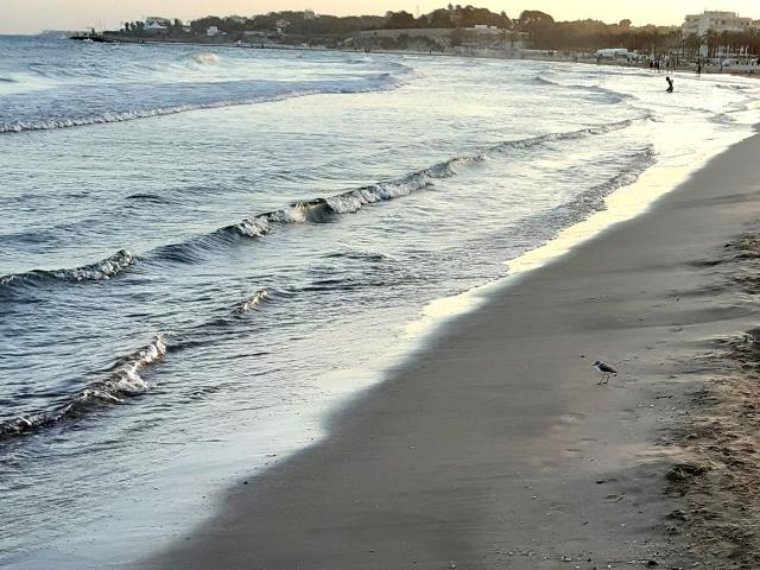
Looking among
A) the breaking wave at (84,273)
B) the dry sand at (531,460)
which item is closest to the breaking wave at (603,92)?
the breaking wave at (84,273)

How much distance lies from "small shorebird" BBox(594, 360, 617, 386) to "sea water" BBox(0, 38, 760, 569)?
1686 mm

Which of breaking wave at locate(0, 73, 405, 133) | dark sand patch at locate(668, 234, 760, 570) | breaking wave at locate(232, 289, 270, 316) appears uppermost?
breaking wave at locate(0, 73, 405, 133)

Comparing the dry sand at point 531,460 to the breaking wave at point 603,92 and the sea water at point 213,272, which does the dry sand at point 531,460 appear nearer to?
the sea water at point 213,272

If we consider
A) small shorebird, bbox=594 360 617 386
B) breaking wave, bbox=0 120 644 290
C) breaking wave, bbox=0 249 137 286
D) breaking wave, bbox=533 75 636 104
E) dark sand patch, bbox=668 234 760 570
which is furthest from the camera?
breaking wave, bbox=533 75 636 104

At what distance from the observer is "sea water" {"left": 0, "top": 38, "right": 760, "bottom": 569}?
17.9ft

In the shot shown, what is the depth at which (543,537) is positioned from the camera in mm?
4227

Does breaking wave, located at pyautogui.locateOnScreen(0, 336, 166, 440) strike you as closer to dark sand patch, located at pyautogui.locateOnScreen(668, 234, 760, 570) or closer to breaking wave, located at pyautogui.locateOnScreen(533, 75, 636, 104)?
dark sand patch, located at pyautogui.locateOnScreen(668, 234, 760, 570)

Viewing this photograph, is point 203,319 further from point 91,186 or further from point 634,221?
point 91,186

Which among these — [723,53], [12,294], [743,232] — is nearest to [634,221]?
[743,232]

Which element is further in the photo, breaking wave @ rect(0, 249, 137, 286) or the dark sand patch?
breaking wave @ rect(0, 249, 137, 286)

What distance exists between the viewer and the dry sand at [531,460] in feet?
13.8

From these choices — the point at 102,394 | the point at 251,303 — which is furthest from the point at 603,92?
the point at 102,394

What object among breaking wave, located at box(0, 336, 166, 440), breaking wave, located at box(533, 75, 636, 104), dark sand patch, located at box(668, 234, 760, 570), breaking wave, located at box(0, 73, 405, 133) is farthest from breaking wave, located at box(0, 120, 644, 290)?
breaking wave, located at box(533, 75, 636, 104)

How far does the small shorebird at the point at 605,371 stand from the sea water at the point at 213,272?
→ 1686mm
